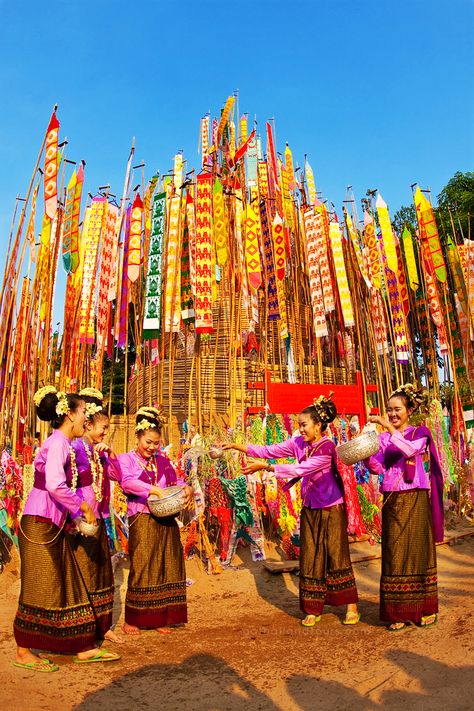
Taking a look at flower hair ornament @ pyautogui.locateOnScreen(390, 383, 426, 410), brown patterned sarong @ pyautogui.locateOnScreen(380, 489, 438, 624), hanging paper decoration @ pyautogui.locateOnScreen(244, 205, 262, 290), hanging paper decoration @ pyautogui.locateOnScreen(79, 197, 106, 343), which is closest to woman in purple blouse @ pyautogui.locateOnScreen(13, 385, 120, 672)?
brown patterned sarong @ pyautogui.locateOnScreen(380, 489, 438, 624)

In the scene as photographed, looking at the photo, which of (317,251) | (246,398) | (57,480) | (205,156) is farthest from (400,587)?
(205,156)

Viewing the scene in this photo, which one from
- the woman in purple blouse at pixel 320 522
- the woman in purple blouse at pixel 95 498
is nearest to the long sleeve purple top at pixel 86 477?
the woman in purple blouse at pixel 95 498

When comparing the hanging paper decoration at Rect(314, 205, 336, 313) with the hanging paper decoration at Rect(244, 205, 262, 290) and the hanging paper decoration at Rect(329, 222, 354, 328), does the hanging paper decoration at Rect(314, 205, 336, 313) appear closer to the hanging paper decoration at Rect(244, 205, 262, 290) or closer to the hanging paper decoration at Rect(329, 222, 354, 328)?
the hanging paper decoration at Rect(329, 222, 354, 328)

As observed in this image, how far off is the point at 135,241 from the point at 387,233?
3.47 m

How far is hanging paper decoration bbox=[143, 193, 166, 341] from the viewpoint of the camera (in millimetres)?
6312

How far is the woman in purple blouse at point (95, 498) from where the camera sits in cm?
330

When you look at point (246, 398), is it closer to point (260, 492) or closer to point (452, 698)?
point (260, 492)

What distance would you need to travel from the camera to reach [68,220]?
6387mm

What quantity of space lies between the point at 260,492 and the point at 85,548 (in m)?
2.44

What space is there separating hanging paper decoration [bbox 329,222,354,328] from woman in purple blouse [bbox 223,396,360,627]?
426 centimetres

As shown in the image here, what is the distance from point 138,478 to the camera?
3.68 m

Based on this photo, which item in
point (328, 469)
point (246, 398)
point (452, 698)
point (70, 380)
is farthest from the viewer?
point (246, 398)

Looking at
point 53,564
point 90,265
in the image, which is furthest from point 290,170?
point 53,564

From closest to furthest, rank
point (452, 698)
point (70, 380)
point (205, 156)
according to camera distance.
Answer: point (452, 698), point (70, 380), point (205, 156)
